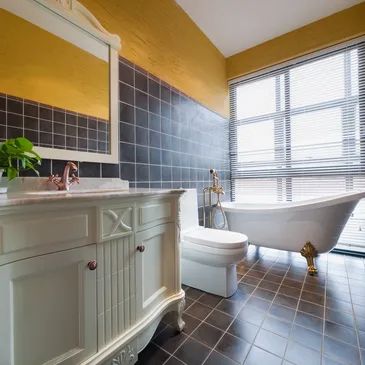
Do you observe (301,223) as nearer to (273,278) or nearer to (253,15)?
(273,278)

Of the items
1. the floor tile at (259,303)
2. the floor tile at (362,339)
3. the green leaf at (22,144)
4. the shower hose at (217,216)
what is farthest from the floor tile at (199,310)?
the green leaf at (22,144)

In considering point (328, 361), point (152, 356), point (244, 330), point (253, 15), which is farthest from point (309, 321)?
point (253, 15)

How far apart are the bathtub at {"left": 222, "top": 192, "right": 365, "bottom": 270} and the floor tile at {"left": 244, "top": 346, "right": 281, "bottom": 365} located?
120cm

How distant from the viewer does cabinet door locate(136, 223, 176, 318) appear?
3.39ft

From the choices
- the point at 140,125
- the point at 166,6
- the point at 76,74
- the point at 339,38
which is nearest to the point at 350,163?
the point at 339,38

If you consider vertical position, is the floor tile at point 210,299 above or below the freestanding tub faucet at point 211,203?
below

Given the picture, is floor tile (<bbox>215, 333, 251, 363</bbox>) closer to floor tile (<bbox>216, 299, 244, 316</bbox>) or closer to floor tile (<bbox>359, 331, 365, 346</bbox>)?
floor tile (<bbox>216, 299, 244, 316</bbox>)

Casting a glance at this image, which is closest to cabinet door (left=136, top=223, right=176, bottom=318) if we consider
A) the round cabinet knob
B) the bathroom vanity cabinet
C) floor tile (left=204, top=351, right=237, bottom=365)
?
the bathroom vanity cabinet

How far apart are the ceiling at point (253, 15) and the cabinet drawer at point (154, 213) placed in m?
A: 2.22

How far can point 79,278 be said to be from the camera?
0.79m

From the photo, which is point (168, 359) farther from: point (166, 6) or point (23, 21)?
point (166, 6)

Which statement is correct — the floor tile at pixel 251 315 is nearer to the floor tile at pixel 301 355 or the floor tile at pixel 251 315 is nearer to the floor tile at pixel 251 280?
the floor tile at pixel 301 355

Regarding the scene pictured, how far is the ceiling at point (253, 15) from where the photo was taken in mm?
2275

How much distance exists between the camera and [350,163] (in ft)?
7.94
